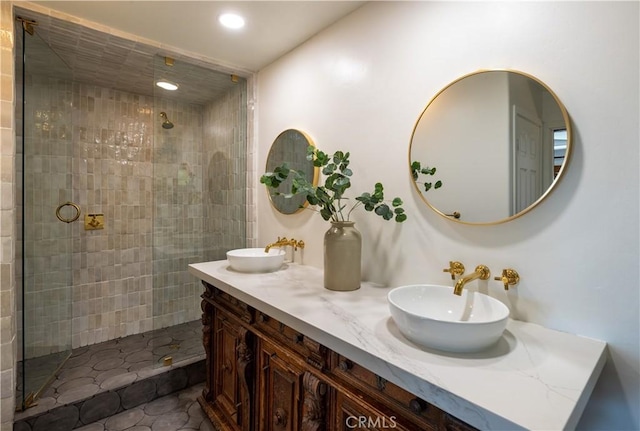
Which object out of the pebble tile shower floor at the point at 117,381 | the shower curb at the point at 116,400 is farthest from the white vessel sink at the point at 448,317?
the shower curb at the point at 116,400

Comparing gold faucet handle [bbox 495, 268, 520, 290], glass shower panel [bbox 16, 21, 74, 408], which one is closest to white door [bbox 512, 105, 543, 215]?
gold faucet handle [bbox 495, 268, 520, 290]

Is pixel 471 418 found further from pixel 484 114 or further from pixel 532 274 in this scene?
pixel 484 114

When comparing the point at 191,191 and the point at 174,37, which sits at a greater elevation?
the point at 174,37

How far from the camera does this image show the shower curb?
1648 mm

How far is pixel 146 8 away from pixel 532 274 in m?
2.15

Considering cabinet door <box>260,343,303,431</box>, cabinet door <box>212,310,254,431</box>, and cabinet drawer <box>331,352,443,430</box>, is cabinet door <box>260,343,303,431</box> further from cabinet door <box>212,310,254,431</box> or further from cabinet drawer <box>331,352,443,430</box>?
cabinet drawer <box>331,352,443,430</box>

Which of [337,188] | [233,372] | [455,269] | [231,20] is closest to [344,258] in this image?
[337,188]

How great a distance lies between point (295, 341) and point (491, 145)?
3.33 ft

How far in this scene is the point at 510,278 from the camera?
1024 mm

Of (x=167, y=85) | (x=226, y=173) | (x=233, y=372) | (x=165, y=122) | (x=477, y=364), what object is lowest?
(x=233, y=372)

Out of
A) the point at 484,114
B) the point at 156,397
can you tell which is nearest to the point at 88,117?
the point at 156,397

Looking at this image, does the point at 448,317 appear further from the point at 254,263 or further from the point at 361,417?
the point at 254,263

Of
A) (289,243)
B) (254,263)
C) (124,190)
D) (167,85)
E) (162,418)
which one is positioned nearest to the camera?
(254,263)

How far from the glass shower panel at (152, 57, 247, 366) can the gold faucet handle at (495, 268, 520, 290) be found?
186cm
